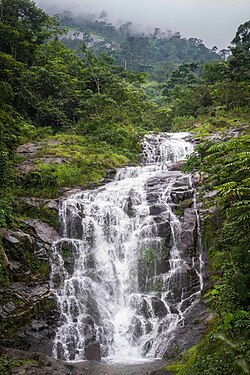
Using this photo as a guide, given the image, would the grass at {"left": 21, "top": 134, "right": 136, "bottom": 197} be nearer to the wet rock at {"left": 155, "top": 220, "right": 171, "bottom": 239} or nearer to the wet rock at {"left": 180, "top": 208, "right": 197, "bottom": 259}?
the wet rock at {"left": 155, "top": 220, "right": 171, "bottom": 239}

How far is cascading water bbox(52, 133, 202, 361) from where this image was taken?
11.0 meters

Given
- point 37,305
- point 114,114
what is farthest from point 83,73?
point 37,305

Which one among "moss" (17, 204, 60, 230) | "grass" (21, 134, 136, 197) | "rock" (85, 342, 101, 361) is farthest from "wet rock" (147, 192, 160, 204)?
"rock" (85, 342, 101, 361)

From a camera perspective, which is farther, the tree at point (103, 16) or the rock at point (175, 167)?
the tree at point (103, 16)

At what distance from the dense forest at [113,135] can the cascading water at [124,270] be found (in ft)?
3.06

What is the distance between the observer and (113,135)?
885 inches

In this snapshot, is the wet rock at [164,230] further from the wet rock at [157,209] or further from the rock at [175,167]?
the rock at [175,167]

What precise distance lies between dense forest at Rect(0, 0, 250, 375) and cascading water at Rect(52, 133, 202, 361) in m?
0.93

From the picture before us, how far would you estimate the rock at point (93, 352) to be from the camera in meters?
10.4

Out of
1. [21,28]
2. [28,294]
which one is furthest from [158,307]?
[21,28]

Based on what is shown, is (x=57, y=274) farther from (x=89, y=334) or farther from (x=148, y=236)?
(x=148, y=236)

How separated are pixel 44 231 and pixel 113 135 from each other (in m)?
10.2

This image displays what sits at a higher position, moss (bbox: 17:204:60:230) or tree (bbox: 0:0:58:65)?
tree (bbox: 0:0:58:65)

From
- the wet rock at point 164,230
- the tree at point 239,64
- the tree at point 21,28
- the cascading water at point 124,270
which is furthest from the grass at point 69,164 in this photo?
the tree at point 239,64
